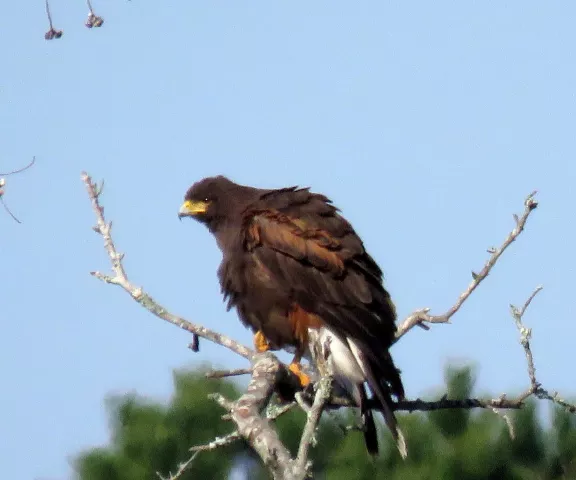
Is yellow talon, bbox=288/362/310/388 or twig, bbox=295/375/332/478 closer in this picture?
twig, bbox=295/375/332/478

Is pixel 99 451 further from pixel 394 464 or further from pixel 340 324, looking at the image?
pixel 340 324

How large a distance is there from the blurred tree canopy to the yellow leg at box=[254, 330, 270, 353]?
8.79 metres

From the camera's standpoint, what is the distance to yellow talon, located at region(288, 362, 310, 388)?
21.3 feet

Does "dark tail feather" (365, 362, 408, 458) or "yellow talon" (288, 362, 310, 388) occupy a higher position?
"yellow talon" (288, 362, 310, 388)

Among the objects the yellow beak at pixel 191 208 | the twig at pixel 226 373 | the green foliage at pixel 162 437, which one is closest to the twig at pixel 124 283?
the twig at pixel 226 373

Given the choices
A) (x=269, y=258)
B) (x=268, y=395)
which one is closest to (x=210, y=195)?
(x=269, y=258)

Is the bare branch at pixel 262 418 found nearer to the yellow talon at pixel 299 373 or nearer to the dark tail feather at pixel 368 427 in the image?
the yellow talon at pixel 299 373

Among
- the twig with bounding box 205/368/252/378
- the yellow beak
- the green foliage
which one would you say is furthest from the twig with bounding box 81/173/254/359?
the green foliage

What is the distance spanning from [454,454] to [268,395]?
1227 cm

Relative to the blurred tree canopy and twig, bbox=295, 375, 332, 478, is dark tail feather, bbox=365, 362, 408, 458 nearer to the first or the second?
twig, bbox=295, 375, 332, 478

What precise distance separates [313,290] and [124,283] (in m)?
1.35

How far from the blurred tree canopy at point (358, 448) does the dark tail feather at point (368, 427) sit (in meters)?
9.32

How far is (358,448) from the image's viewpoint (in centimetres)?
1588

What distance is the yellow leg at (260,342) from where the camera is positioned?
7.16 meters
